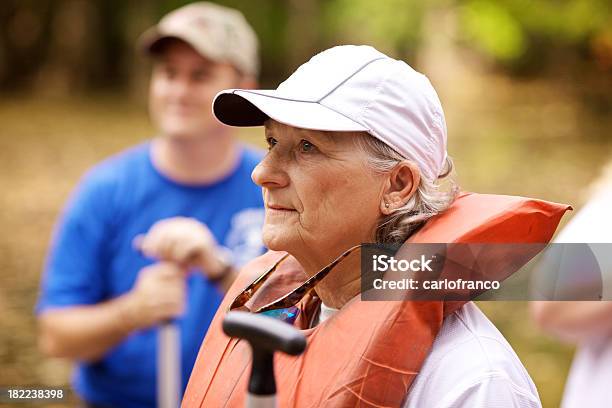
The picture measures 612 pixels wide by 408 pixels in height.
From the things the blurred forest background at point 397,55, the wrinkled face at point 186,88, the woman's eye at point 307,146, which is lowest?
the woman's eye at point 307,146

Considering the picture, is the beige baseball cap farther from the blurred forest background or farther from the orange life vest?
the blurred forest background

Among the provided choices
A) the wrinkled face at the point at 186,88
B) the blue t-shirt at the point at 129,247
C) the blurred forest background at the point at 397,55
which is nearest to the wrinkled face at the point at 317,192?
the blue t-shirt at the point at 129,247

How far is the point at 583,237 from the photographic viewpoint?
2.36 meters

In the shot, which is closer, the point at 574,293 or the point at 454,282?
the point at 454,282

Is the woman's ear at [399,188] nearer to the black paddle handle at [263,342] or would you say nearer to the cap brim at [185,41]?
the black paddle handle at [263,342]

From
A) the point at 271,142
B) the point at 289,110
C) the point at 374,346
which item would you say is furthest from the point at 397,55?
the point at 374,346

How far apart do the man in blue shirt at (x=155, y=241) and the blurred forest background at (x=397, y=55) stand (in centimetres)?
1073

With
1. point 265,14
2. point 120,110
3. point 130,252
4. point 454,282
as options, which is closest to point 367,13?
point 265,14

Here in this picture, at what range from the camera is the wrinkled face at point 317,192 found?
6.29 feet

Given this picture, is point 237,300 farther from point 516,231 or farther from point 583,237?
point 583,237

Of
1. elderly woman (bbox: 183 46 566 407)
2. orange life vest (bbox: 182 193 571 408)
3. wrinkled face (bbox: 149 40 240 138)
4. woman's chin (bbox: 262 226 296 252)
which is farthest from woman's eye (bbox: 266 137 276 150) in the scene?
wrinkled face (bbox: 149 40 240 138)

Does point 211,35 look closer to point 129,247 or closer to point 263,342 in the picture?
point 129,247

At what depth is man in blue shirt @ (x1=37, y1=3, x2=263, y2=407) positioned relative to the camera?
11.9 ft

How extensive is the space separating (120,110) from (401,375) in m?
23.8
